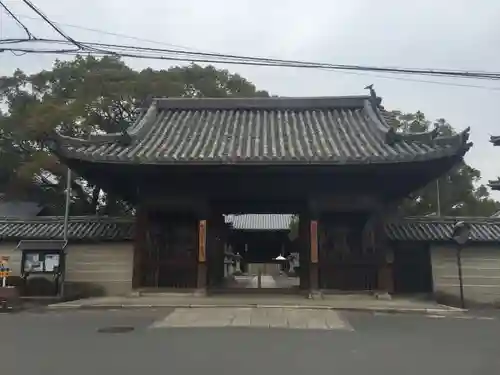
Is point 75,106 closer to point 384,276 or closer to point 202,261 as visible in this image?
point 202,261

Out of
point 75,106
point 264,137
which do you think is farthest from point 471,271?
point 75,106

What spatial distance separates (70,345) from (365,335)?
4722 millimetres

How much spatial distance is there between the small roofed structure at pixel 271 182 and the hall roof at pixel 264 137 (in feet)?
0.13

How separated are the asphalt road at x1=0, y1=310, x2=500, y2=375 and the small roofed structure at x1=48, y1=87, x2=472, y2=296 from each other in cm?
447

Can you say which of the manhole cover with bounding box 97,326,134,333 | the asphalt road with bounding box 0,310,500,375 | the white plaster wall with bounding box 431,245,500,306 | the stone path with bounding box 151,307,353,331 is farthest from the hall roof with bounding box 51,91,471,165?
the manhole cover with bounding box 97,326,134,333

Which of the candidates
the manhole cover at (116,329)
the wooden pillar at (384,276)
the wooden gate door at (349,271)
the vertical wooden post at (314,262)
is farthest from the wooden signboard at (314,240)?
the manhole cover at (116,329)

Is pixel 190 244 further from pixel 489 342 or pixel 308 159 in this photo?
pixel 489 342

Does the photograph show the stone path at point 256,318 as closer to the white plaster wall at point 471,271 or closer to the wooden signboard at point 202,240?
the wooden signboard at point 202,240

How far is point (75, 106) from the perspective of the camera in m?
28.6

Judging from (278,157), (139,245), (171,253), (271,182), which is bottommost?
(171,253)

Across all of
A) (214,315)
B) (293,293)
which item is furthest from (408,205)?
(214,315)

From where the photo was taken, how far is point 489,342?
26.4ft

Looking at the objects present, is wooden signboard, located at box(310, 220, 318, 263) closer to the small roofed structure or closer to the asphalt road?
the small roofed structure

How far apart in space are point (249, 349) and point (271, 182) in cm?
817
